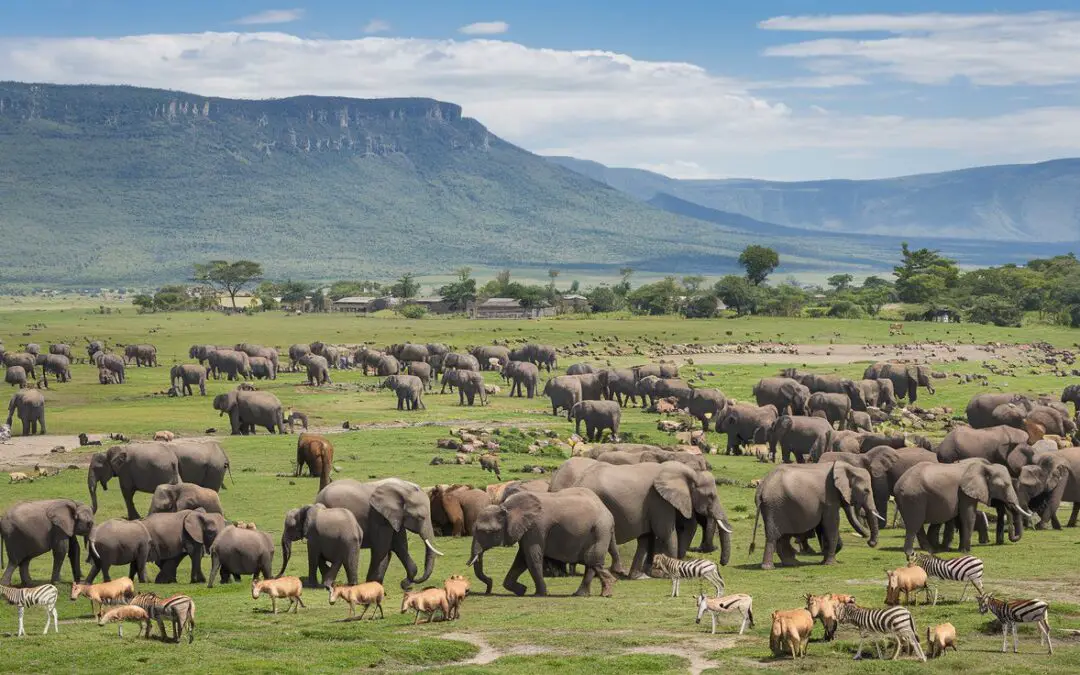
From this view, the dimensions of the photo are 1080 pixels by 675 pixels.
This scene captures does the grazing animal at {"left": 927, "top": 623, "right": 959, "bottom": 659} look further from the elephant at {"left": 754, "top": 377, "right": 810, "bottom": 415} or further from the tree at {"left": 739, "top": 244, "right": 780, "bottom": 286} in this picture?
the tree at {"left": 739, "top": 244, "right": 780, "bottom": 286}

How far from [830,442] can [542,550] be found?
20321mm

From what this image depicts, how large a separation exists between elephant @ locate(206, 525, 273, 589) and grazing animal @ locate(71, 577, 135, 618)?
3.27 m

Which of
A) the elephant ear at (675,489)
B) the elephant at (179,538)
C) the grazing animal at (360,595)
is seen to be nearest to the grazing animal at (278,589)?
the grazing animal at (360,595)

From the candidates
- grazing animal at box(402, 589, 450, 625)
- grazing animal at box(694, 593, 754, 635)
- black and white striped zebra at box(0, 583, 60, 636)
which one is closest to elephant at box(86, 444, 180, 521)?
black and white striped zebra at box(0, 583, 60, 636)

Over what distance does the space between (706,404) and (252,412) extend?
19.4 m

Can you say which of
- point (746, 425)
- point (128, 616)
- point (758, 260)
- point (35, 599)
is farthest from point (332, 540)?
point (758, 260)

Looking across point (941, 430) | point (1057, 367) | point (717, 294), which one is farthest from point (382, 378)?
Result: point (717, 294)

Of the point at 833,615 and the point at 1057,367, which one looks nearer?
the point at 833,615

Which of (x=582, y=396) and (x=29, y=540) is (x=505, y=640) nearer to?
(x=29, y=540)

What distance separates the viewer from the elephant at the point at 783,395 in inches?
2493

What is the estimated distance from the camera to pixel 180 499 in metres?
32.0

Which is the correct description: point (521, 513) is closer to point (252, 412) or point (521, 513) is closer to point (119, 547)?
point (119, 547)

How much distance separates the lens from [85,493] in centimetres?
4059

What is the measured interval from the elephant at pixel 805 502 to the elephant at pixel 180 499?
1213 centimetres
